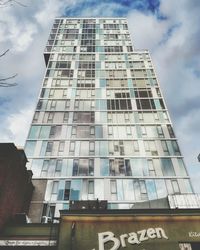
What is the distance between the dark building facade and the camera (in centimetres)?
1495

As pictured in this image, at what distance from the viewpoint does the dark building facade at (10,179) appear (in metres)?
14.9

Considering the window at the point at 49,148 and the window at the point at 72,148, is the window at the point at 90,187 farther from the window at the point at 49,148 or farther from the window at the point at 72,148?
the window at the point at 49,148

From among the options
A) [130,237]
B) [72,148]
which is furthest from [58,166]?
[130,237]

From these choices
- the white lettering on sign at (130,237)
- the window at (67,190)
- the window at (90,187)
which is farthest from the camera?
the window at (90,187)

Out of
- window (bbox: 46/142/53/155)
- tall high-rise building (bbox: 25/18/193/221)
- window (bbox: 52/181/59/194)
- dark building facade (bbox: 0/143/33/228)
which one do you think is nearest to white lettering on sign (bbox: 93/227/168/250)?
dark building facade (bbox: 0/143/33/228)

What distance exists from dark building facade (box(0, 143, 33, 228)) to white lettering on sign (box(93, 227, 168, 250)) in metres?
6.91

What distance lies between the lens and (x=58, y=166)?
31125 millimetres

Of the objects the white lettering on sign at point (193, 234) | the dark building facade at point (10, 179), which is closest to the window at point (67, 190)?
the dark building facade at point (10, 179)

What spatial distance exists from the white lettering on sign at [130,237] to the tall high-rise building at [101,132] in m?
14.1

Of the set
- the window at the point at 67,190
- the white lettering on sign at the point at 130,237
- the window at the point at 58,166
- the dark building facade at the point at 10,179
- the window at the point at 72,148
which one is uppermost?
the window at the point at 72,148

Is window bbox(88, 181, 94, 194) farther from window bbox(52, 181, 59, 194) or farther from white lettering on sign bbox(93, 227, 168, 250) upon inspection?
white lettering on sign bbox(93, 227, 168, 250)

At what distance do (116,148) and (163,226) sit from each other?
2068 centimetres

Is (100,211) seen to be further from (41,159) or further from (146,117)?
(146,117)

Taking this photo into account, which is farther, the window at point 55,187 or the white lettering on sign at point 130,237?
the window at point 55,187
